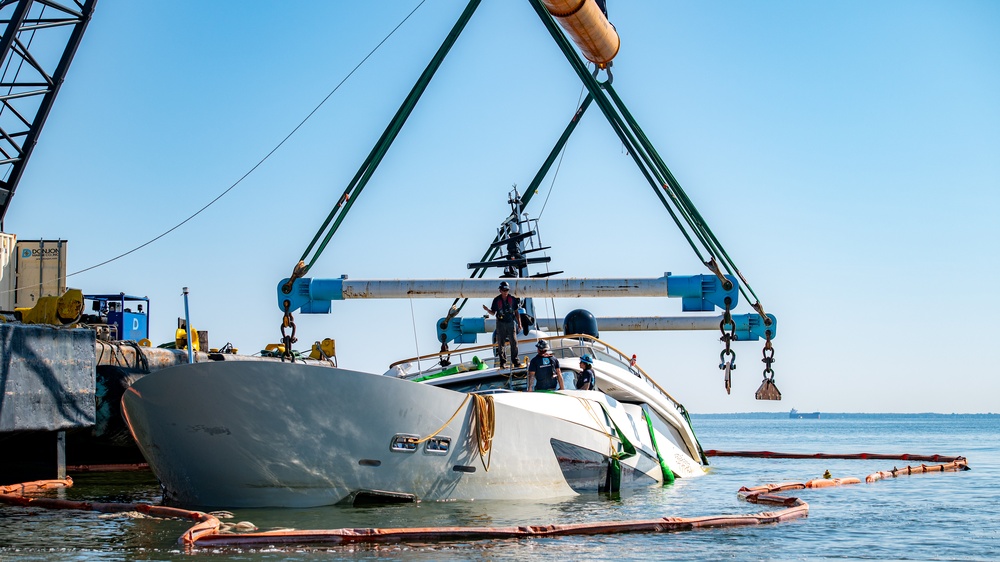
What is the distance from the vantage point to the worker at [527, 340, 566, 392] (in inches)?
658

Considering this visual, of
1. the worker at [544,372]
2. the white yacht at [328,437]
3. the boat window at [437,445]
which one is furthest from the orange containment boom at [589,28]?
the boat window at [437,445]

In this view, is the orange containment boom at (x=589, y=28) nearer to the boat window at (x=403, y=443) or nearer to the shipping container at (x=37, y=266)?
the boat window at (x=403, y=443)

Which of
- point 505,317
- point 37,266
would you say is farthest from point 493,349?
point 37,266

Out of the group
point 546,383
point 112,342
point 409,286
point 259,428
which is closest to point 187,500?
point 259,428

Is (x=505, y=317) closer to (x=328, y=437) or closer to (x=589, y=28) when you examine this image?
(x=589, y=28)

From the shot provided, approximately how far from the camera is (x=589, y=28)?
15.8m

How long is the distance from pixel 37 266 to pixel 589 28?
19182mm

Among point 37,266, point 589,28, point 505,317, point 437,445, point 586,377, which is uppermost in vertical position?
point 589,28

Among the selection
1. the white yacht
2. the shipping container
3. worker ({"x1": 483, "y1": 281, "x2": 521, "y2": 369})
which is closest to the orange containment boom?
worker ({"x1": 483, "y1": 281, "x2": 521, "y2": 369})

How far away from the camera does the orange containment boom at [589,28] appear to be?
14703mm

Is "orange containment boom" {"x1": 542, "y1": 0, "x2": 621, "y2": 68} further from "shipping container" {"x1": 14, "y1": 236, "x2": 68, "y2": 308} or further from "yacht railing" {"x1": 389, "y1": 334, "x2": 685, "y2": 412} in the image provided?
"shipping container" {"x1": 14, "y1": 236, "x2": 68, "y2": 308}

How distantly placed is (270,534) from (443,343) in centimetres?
1847

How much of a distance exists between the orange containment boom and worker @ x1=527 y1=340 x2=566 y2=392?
16.4ft

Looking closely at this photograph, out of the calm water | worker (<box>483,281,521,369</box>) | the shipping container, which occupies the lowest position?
the calm water
